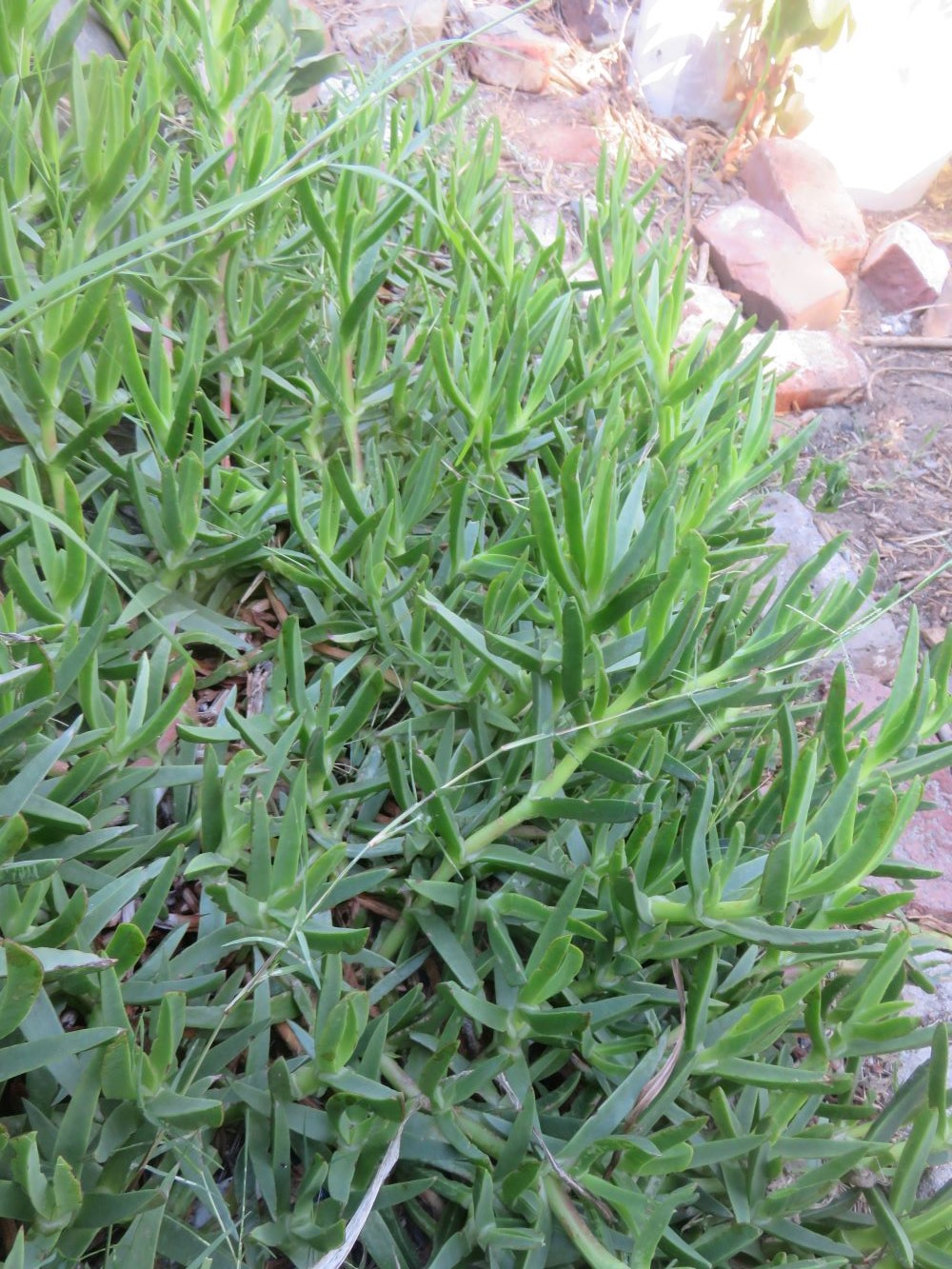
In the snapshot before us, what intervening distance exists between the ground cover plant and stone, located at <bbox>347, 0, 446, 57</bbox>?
1276 mm

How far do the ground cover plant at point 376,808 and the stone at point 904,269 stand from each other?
2.15m

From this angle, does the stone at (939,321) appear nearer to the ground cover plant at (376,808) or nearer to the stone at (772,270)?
the stone at (772,270)

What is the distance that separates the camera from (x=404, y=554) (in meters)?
0.95

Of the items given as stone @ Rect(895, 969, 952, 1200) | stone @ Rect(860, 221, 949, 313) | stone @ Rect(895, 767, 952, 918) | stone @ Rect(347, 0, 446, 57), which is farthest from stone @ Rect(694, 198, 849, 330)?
stone @ Rect(895, 969, 952, 1200)

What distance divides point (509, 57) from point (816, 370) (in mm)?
1364

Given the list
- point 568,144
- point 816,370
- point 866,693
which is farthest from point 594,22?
point 866,693

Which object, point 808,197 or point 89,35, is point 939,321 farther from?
point 89,35

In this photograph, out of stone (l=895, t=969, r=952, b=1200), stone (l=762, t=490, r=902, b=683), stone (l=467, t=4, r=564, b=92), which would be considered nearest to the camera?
stone (l=895, t=969, r=952, b=1200)

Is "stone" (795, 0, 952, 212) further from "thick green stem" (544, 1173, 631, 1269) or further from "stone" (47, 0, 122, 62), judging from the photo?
"thick green stem" (544, 1173, 631, 1269)

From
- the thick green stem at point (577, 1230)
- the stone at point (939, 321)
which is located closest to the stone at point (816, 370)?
the stone at point (939, 321)

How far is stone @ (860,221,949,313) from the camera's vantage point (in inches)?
111

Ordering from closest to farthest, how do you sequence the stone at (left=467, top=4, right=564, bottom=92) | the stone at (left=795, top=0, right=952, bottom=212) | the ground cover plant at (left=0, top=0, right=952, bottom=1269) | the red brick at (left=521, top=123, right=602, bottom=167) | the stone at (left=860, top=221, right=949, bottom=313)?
the ground cover plant at (left=0, top=0, right=952, bottom=1269) → the red brick at (left=521, top=123, right=602, bottom=167) → the stone at (left=467, top=4, right=564, bottom=92) → the stone at (left=860, top=221, right=949, bottom=313) → the stone at (left=795, top=0, right=952, bottom=212)

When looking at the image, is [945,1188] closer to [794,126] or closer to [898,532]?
[898,532]

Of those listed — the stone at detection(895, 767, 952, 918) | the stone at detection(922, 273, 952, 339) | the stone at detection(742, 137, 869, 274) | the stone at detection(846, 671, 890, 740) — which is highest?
the stone at detection(742, 137, 869, 274)
